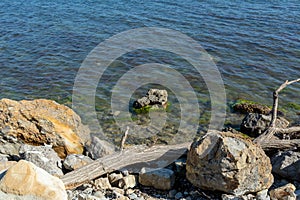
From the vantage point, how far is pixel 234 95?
16234 mm

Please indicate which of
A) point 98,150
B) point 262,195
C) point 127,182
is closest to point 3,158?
point 98,150

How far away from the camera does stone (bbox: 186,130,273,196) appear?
7965mm

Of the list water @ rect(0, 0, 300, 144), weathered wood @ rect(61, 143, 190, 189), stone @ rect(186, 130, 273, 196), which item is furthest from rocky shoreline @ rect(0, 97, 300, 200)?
water @ rect(0, 0, 300, 144)

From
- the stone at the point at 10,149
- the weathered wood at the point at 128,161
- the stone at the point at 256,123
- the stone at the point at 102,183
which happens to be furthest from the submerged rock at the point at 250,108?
the stone at the point at 10,149

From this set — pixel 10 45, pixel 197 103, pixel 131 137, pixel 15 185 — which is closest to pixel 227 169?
pixel 15 185

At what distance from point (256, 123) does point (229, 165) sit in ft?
19.1

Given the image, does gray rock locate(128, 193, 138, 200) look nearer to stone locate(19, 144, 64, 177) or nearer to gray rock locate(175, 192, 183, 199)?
gray rock locate(175, 192, 183, 199)

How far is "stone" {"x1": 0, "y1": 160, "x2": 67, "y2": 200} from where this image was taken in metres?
6.48

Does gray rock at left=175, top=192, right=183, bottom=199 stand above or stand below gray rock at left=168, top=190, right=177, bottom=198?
above

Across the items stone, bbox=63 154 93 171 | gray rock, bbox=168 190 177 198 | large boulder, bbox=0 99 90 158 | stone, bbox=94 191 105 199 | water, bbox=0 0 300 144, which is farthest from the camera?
water, bbox=0 0 300 144

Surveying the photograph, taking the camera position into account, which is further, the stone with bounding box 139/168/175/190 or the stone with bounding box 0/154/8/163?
the stone with bounding box 0/154/8/163

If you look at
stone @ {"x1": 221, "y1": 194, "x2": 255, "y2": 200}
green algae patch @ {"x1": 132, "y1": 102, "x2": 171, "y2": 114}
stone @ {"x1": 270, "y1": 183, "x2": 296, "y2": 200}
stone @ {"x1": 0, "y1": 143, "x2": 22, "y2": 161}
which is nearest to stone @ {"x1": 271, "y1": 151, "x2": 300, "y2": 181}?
stone @ {"x1": 270, "y1": 183, "x2": 296, "y2": 200}

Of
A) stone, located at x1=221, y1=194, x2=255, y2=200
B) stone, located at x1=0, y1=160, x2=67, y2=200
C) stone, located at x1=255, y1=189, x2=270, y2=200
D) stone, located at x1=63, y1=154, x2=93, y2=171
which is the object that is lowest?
stone, located at x1=63, y1=154, x2=93, y2=171

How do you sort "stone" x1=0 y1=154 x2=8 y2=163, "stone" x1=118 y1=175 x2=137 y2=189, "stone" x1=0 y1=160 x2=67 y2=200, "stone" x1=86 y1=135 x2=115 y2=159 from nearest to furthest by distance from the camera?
"stone" x1=0 y1=160 x2=67 y2=200 < "stone" x1=118 y1=175 x2=137 y2=189 < "stone" x1=0 y1=154 x2=8 y2=163 < "stone" x1=86 y1=135 x2=115 y2=159
